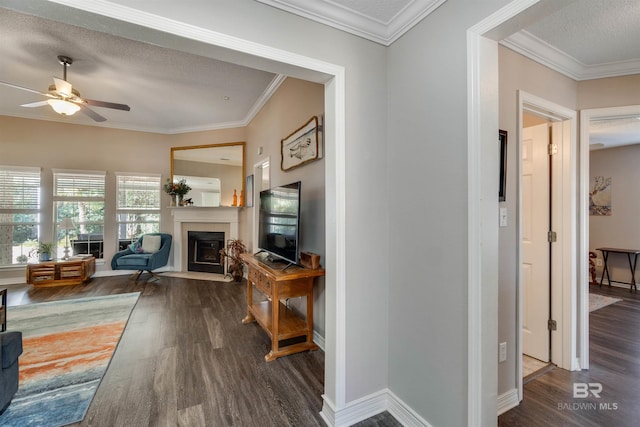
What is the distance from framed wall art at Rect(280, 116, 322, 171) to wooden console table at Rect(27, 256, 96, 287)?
4248 millimetres

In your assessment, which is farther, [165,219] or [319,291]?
[165,219]

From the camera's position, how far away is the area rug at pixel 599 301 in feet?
12.5

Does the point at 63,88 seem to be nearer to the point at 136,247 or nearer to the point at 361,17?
the point at 136,247

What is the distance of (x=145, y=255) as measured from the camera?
4988 mm

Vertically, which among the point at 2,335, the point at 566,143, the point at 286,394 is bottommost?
the point at 286,394

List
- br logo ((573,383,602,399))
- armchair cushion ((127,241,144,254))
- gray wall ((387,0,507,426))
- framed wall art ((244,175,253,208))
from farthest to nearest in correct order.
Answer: armchair cushion ((127,241,144,254)) → framed wall art ((244,175,253,208)) → br logo ((573,383,602,399)) → gray wall ((387,0,507,426))

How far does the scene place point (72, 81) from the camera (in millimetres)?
3576

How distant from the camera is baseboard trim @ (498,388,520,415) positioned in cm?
179

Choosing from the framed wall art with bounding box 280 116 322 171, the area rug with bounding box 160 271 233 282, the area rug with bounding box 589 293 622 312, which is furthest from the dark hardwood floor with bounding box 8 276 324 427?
the area rug with bounding box 589 293 622 312

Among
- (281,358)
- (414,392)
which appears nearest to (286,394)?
(281,358)

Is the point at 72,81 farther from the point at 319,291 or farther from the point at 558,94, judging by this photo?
the point at 558,94

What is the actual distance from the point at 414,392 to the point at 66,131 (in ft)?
22.6

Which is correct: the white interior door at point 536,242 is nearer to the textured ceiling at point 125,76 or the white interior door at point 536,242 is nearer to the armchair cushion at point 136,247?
the textured ceiling at point 125,76

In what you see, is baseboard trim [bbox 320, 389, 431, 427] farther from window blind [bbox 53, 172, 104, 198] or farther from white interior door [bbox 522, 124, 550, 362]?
window blind [bbox 53, 172, 104, 198]
